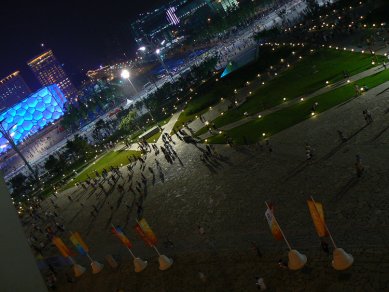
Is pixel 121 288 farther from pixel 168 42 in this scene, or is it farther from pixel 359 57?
pixel 168 42

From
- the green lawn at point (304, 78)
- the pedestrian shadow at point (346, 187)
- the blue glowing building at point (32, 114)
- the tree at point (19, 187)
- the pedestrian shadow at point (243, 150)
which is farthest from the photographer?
the blue glowing building at point (32, 114)

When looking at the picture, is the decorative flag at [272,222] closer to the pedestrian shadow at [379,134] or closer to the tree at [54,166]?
the pedestrian shadow at [379,134]

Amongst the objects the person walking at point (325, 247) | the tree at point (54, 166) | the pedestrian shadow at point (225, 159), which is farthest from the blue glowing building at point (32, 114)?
the person walking at point (325, 247)

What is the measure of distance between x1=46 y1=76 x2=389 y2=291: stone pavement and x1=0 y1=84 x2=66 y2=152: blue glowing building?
10490 cm

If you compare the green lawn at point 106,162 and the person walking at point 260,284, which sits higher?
the green lawn at point 106,162

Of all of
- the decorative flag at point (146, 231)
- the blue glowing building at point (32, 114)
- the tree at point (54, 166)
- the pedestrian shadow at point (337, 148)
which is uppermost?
the blue glowing building at point (32, 114)

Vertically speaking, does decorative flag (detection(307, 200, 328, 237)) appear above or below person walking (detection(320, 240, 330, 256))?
above

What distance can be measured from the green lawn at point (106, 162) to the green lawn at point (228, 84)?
7529 millimetres

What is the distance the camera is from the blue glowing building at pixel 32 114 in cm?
12794

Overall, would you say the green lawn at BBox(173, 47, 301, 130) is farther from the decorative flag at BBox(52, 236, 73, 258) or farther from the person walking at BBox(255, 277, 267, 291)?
the person walking at BBox(255, 277, 267, 291)

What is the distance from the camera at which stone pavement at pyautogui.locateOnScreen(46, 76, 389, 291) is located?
50.7ft

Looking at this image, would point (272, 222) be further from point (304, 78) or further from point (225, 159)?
point (304, 78)

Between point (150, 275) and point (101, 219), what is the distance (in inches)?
483

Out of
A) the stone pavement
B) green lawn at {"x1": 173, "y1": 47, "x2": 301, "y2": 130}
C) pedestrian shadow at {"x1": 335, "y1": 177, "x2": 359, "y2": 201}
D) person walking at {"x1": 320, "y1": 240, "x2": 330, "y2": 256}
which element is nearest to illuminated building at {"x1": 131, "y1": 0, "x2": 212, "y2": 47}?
green lawn at {"x1": 173, "y1": 47, "x2": 301, "y2": 130}
